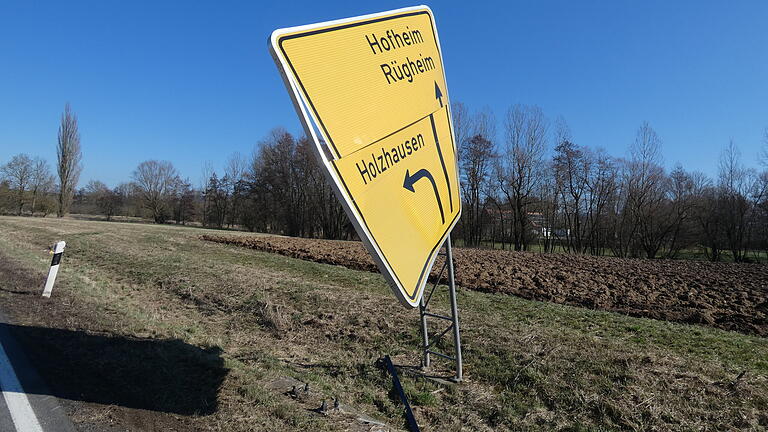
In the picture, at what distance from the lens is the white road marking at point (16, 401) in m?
3.18

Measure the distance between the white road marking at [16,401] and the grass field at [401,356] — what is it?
0.43 m

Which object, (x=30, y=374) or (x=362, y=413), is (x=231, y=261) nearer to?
(x=30, y=374)

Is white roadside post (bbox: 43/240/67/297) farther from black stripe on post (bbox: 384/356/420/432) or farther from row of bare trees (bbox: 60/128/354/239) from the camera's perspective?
row of bare trees (bbox: 60/128/354/239)

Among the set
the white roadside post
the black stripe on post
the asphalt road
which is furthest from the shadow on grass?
the white roadside post

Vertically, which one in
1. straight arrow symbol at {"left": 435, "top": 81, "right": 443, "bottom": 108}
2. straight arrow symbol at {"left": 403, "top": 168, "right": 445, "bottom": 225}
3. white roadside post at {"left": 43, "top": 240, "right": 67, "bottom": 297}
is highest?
straight arrow symbol at {"left": 435, "top": 81, "right": 443, "bottom": 108}

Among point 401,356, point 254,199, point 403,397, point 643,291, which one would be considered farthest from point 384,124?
point 254,199

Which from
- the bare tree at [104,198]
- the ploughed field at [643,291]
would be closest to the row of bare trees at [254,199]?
the bare tree at [104,198]

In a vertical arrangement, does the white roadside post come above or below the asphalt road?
above

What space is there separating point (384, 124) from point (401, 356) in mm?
3703

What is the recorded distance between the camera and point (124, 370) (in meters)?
4.41

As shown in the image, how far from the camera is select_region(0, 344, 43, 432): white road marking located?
10.4 ft

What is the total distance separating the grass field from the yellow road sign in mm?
1853

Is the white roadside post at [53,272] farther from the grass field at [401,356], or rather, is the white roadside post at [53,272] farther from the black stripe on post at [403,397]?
the black stripe on post at [403,397]

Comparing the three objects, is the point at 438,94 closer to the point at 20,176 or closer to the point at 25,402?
the point at 25,402
